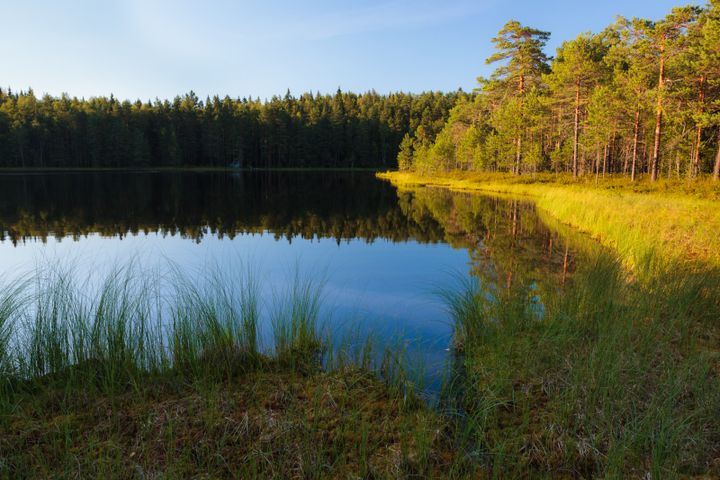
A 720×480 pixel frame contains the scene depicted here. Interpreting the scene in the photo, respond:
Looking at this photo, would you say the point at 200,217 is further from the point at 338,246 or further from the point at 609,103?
the point at 609,103

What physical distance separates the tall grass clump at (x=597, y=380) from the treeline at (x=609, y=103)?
28.4 m

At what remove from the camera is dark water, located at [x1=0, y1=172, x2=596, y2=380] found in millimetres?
9375

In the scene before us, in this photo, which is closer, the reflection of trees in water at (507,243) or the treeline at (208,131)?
the reflection of trees in water at (507,243)

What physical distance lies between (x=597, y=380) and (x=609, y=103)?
130 feet

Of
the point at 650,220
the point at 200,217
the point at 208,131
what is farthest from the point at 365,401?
the point at 208,131

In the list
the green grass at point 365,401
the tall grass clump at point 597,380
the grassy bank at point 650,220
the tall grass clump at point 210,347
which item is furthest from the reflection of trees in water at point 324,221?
the tall grass clump at point 210,347

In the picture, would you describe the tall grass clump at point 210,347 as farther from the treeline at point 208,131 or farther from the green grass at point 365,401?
the treeline at point 208,131

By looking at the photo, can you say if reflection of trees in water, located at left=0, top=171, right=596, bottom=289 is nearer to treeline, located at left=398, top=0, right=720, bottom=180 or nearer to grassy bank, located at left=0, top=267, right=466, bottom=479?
grassy bank, located at left=0, top=267, right=466, bottom=479

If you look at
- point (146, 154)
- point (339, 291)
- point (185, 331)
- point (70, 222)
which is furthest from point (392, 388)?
point (146, 154)

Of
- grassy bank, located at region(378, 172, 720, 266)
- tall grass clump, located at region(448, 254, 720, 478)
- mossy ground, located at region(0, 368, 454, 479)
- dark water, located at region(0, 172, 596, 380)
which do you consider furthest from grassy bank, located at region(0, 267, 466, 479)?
grassy bank, located at region(378, 172, 720, 266)

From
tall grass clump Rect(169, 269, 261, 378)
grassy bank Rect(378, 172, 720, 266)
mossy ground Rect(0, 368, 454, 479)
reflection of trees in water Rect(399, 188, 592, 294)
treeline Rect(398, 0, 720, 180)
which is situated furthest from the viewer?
treeline Rect(398, 0, 720, 180)

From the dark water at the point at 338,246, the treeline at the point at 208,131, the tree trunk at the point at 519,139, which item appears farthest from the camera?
the treeline at the point at 208,131

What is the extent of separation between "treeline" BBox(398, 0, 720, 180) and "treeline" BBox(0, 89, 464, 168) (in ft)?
141

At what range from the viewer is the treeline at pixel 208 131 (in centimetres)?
8638
